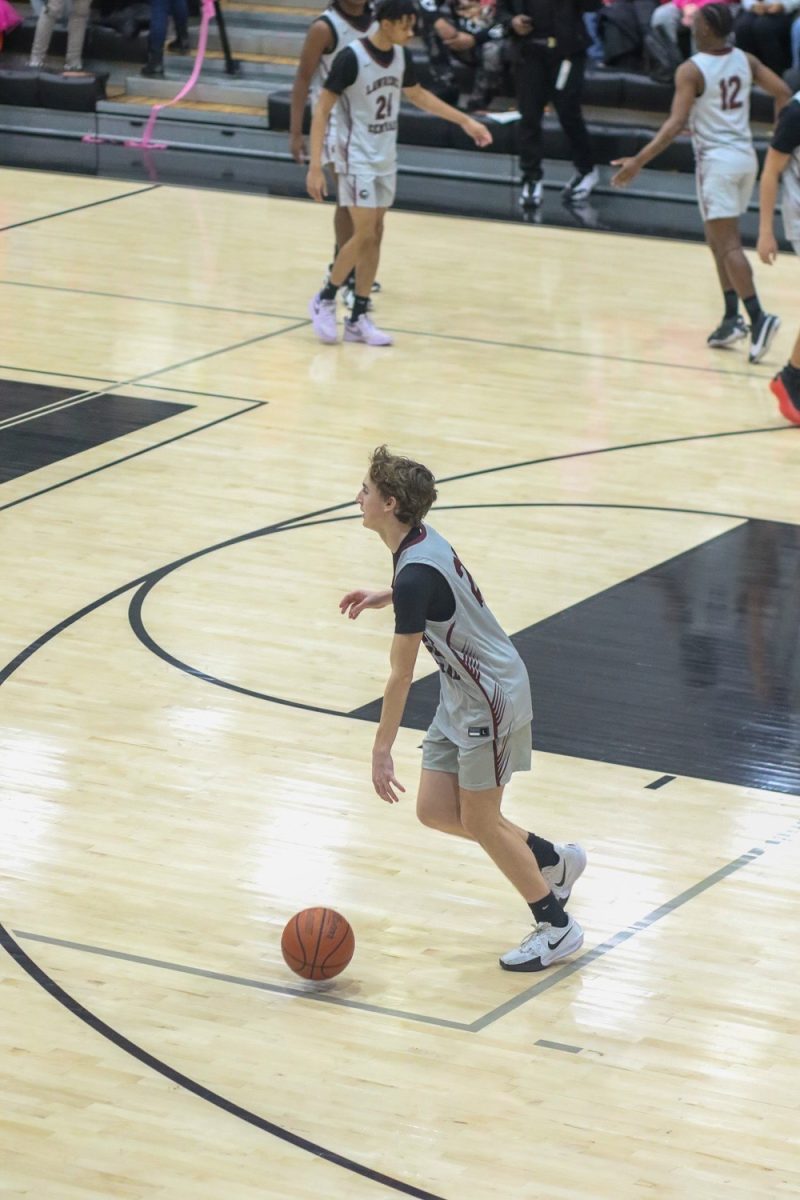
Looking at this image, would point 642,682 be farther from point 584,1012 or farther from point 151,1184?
point 151,1184

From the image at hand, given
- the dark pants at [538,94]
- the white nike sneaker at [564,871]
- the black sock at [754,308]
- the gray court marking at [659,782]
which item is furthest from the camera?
the dark pants at [538,94]

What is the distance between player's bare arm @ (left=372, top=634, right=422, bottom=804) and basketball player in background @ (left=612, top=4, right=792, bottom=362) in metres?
7.14

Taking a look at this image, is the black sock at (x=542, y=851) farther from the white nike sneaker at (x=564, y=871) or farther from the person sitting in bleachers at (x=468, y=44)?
the person sitting in bleachers at (x=468, y=44)

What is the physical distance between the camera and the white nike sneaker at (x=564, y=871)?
5.40m

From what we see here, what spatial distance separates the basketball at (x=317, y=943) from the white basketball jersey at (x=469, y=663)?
0.56 meters

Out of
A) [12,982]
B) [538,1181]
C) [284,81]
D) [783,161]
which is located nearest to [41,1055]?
[12,982]

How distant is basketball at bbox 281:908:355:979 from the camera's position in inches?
201

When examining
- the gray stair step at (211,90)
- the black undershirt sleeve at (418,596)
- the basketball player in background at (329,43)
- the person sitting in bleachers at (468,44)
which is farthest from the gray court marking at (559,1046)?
the gray stair step at (211,90)

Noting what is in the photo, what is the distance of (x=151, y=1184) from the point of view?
14.1 ft

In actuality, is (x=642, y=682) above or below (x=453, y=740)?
below

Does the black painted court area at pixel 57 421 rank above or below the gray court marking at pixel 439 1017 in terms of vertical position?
below

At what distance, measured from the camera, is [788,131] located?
10258 millimetres

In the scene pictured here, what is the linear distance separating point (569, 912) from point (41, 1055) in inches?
61.8

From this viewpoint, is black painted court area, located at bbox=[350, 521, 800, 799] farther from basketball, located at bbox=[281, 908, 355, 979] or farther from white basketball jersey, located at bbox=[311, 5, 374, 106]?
white basketball jersey, located at bbox=[311, 5, 374, 106]
